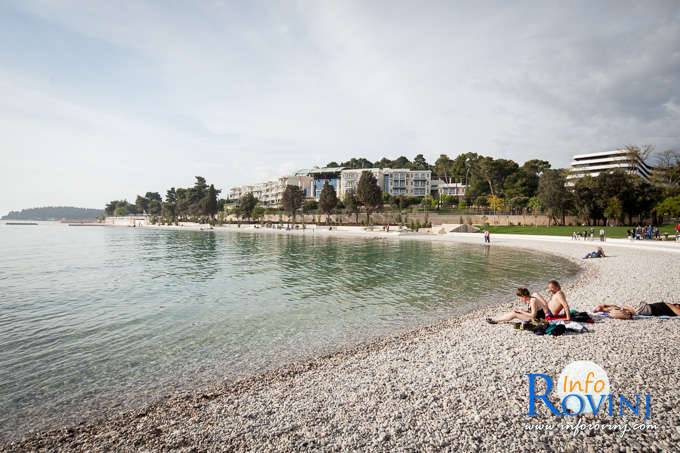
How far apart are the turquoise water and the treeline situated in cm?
9572

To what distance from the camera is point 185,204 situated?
13588cm

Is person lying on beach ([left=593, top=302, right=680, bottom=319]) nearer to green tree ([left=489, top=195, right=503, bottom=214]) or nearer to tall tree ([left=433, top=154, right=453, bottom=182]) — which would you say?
green tree ([left=489, top=195, right=503, bottom=214])

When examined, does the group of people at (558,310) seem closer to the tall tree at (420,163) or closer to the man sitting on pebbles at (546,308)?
the man sitting on pebbles at (546,308)

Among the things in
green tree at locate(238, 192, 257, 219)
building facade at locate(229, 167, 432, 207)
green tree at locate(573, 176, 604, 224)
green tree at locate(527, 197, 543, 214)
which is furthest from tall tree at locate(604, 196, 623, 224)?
green tree at locate(238, 192, 257, 219)

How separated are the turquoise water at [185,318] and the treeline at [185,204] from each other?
95717mm

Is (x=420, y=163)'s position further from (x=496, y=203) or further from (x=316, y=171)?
(x=496, y=203)

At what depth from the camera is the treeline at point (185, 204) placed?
116m

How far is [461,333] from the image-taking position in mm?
9156

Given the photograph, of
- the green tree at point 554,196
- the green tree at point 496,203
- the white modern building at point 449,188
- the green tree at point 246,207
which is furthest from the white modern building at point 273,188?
the green tree at point 554,196

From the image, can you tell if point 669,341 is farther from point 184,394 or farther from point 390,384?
point 184,394

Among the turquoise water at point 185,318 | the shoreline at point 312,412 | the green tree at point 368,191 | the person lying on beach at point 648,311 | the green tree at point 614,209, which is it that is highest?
the green tree at point 368,191

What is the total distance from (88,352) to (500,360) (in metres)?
10.2

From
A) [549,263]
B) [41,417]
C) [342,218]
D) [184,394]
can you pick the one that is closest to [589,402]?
[184,394]

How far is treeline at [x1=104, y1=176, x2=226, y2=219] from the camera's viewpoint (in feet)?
382
